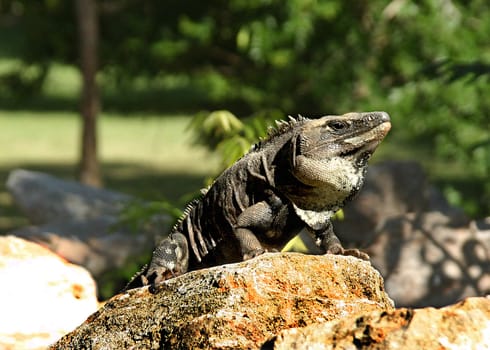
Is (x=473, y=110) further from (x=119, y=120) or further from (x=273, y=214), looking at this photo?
(x=119, y=120)

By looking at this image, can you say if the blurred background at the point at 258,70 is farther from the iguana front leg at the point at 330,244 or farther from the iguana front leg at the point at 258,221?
the iguana front leg at the point at 258,221

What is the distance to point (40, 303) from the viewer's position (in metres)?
5.69

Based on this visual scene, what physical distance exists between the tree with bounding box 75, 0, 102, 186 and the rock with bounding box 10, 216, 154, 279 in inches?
167

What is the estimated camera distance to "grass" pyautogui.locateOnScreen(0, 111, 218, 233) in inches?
641

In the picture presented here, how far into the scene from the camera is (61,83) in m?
32.8

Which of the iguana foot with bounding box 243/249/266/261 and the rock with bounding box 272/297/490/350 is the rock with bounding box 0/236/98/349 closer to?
the iguana foot with bounding box 243/249/266/261

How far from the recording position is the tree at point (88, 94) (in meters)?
13.7

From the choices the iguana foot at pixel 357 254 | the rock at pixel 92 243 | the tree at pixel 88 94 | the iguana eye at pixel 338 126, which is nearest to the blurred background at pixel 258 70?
the tree at pixel 88 94

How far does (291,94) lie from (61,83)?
18.3 metres

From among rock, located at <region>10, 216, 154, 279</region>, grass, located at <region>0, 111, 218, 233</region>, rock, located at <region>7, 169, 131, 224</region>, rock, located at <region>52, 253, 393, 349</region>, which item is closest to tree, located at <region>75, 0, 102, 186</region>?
grass, located at <region>0, 111, 218, 233</region>

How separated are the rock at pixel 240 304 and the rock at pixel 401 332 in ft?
0.81

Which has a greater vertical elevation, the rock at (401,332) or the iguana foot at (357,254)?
the iguana foot at (357,254)

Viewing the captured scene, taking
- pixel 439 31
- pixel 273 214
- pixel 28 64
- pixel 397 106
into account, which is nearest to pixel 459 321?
pixel 273 214

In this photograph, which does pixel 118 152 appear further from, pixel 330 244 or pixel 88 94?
pixel 330 244
